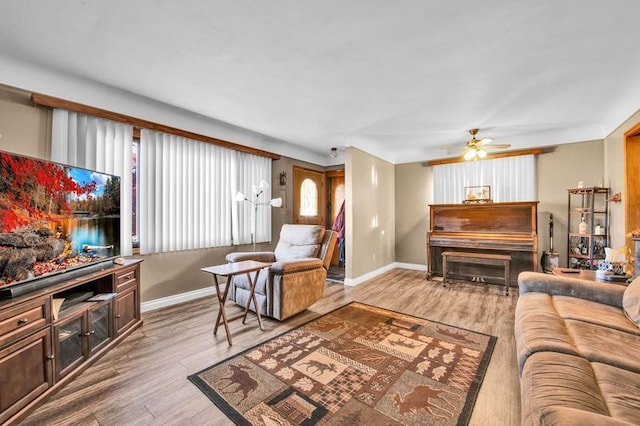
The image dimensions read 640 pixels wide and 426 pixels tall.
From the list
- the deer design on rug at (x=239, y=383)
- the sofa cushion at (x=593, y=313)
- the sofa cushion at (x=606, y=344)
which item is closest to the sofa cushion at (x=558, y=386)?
the sofa cushion at (x=606, y=344)

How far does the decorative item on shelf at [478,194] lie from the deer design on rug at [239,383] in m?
4.41

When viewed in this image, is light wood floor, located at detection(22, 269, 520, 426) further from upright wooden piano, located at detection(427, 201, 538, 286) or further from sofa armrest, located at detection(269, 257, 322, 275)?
upright wooden piano, located at detection(427, 201, 538, 286)

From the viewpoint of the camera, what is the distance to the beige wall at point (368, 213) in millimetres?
4449

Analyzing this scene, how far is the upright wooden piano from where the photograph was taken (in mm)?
4137

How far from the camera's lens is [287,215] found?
5.00m

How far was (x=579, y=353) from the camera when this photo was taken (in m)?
1.36

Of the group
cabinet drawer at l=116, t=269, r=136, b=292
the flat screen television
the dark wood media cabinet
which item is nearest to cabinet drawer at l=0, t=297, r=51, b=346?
the dark wood media cabinet

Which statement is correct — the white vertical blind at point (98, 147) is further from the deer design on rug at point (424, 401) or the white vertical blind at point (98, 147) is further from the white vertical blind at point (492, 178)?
the white vertical blind at point (492, 178)

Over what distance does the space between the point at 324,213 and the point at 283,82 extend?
3.58m

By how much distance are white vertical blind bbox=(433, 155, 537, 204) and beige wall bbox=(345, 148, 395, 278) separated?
3.21 ft

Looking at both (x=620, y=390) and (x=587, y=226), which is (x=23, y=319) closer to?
(x=620, y=390)

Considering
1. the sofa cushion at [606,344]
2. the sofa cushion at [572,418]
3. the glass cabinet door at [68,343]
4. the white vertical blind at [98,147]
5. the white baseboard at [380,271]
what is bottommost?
the white baseboard at [380,271]

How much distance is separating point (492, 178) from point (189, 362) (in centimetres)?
518

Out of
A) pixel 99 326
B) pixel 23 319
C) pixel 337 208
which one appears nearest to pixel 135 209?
pixel 99 326
